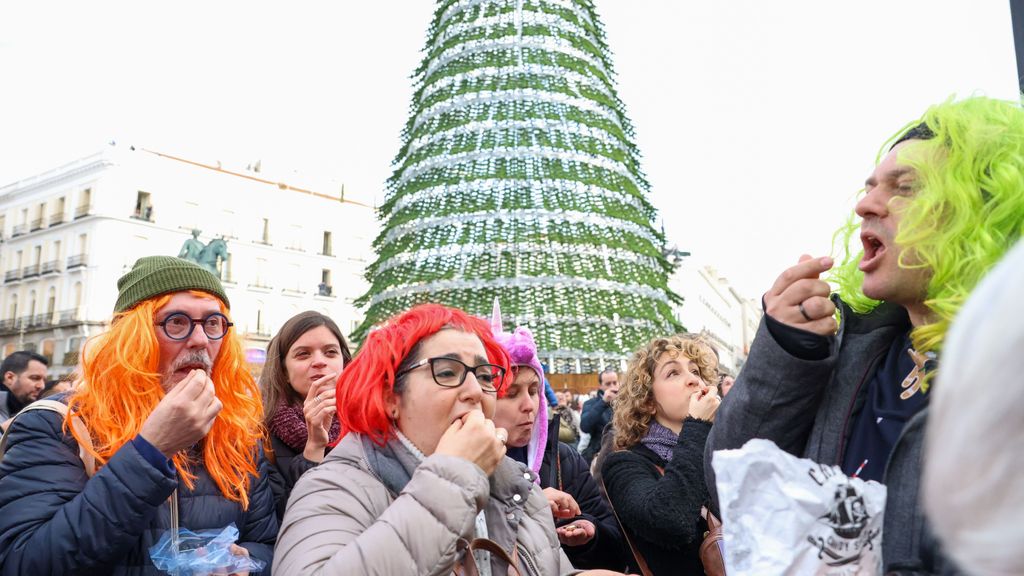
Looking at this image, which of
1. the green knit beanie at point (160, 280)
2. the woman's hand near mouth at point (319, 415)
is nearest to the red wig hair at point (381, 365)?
the green knit beanie at point (160, 280)

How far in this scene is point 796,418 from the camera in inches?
65.6

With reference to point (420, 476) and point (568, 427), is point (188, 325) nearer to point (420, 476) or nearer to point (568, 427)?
point (420, 476)

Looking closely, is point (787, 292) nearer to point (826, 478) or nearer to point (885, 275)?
point (885, 275)

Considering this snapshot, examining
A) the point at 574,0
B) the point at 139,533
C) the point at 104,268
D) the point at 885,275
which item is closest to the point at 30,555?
the point at 139,533

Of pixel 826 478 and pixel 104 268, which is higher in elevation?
pixel 104 268

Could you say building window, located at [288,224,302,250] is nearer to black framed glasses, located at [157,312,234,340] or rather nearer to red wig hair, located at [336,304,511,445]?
black framed glasses, located at [157,312,234,340]

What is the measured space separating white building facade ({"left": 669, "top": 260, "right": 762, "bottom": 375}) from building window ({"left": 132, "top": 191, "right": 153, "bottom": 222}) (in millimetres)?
32887

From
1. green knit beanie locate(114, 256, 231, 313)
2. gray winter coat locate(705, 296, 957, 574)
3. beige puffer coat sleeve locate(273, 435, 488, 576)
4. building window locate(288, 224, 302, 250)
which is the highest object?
building window locate(288, 224, 302, 250)

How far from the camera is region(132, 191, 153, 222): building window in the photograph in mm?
49719

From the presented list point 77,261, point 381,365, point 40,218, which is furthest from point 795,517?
point 40,218

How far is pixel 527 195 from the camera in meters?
10.9

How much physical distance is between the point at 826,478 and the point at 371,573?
967mm

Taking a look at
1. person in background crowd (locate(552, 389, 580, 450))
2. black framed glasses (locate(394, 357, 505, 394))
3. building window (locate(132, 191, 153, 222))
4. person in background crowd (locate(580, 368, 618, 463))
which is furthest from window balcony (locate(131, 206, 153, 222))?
black framed glasses (locate(394, 357, 505, 394))

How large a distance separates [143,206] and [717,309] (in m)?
59.3
